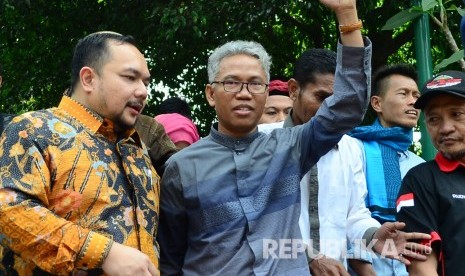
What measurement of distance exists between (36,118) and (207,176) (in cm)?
74

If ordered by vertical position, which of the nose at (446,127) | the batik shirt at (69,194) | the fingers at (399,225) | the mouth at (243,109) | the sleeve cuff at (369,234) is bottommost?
the sleeve cuff at (369,234)

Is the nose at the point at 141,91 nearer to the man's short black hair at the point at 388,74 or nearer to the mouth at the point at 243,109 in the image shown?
the mouth at the point at 243,109

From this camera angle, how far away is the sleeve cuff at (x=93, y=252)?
8.57 ft

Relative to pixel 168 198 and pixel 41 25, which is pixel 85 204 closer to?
pixel 168 198

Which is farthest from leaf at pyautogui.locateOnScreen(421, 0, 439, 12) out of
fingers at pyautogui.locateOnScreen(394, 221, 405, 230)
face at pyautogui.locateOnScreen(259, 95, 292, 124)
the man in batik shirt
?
the man in batik shirt

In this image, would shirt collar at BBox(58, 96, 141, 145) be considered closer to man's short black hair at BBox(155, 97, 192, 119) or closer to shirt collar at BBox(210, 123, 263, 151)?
shirt collar at BBox(210, 123, 263, 151)

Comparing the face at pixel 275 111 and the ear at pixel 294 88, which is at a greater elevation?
the ear at pixel 294 88

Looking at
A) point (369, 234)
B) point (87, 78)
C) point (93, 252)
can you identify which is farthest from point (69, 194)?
point (369, 234)

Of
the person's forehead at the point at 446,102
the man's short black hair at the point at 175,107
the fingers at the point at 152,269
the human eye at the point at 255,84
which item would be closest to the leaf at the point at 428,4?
the person's forehead at the point at 446,102

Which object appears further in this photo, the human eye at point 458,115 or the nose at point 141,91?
the human eye at point 458,115

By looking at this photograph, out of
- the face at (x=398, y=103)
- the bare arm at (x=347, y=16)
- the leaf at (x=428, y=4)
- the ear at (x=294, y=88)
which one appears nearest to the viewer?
the bare arm at (x=347, y=16)

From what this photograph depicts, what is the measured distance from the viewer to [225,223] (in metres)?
3.09

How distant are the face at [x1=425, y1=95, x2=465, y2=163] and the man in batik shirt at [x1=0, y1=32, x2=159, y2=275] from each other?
136cm

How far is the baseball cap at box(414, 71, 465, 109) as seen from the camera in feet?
11.4
